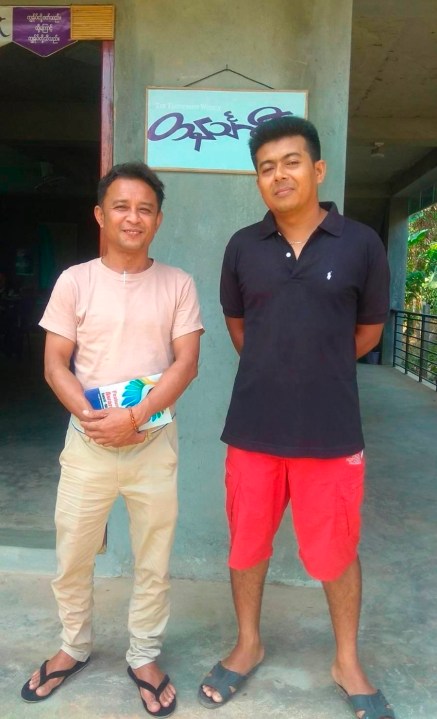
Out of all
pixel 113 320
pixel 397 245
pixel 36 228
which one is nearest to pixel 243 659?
pixel 113 320

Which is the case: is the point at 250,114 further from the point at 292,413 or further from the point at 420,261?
the point at 420,261

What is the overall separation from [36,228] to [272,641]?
41.2 feet

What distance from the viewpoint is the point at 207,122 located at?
2.94 meters

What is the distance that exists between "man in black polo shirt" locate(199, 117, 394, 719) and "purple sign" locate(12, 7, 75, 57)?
4.41 feet

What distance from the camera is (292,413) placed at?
7.09 ft

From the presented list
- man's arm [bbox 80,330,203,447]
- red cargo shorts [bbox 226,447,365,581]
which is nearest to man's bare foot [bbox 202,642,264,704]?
red cargo shorts [bbox 226,447,365,581]

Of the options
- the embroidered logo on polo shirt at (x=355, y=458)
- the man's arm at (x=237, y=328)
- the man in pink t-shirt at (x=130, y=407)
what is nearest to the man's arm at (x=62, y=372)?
the man in pink t-shirt at (x=130, y=407)

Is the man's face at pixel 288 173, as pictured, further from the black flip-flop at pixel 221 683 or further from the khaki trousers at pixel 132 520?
the black flip-flop at pixel 221 683

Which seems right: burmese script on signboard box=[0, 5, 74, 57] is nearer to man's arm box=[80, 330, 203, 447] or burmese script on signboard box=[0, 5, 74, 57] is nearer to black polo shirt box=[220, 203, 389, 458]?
black polo shirt box=[220, 203, 389, 458]

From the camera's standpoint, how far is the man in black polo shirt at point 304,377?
6.98 feet

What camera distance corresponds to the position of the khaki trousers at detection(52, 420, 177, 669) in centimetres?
217

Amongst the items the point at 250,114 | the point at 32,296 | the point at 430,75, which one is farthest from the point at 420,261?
the point at 250,114

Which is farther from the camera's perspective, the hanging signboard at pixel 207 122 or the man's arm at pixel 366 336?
the hanging signboard at pixel 207 122

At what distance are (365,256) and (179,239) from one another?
1.13 m
